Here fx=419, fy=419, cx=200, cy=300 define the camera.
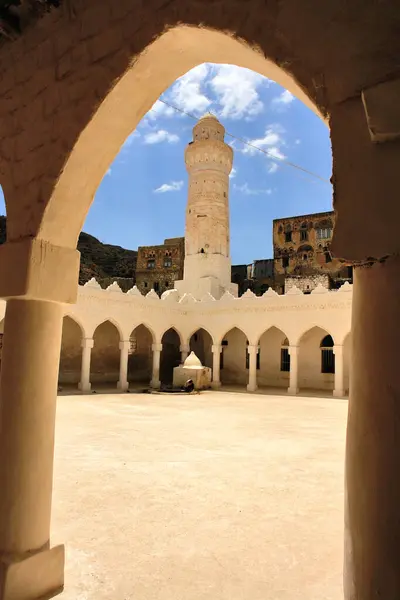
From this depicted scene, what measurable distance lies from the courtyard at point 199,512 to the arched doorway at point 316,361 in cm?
1159

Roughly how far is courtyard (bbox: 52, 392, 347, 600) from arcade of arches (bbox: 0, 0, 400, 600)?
74 cm

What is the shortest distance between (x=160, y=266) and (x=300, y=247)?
12594mm

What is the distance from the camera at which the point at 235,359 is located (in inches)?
883

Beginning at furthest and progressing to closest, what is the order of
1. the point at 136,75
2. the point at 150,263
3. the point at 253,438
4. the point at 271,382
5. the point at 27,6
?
the point at 150,263 < the point at 271,382 < the point at 253,438 < the point at 27,6 < the point at 136,75

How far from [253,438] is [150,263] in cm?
3203

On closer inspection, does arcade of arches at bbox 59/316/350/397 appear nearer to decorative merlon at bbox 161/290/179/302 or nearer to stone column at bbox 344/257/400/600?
decorative merlon at bbox 161/290/179/302

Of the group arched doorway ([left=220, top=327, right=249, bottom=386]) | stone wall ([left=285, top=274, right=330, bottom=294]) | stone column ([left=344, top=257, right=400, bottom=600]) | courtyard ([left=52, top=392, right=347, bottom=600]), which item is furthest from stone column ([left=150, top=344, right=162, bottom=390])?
stone column ([left=344, top=257, right=400, bottom=600])

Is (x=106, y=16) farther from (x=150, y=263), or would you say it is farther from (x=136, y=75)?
(x=150, y=263)

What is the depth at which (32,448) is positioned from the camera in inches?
102

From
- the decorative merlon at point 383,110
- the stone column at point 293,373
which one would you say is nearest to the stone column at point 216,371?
the stone column at point 293,373

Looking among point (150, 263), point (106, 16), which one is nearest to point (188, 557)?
point (106, 16)

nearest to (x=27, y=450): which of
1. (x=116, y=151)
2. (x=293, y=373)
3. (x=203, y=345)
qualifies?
(x=116, y=151)

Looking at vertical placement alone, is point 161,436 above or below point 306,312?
below

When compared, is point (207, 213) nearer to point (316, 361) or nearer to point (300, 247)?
point (316, 361)
